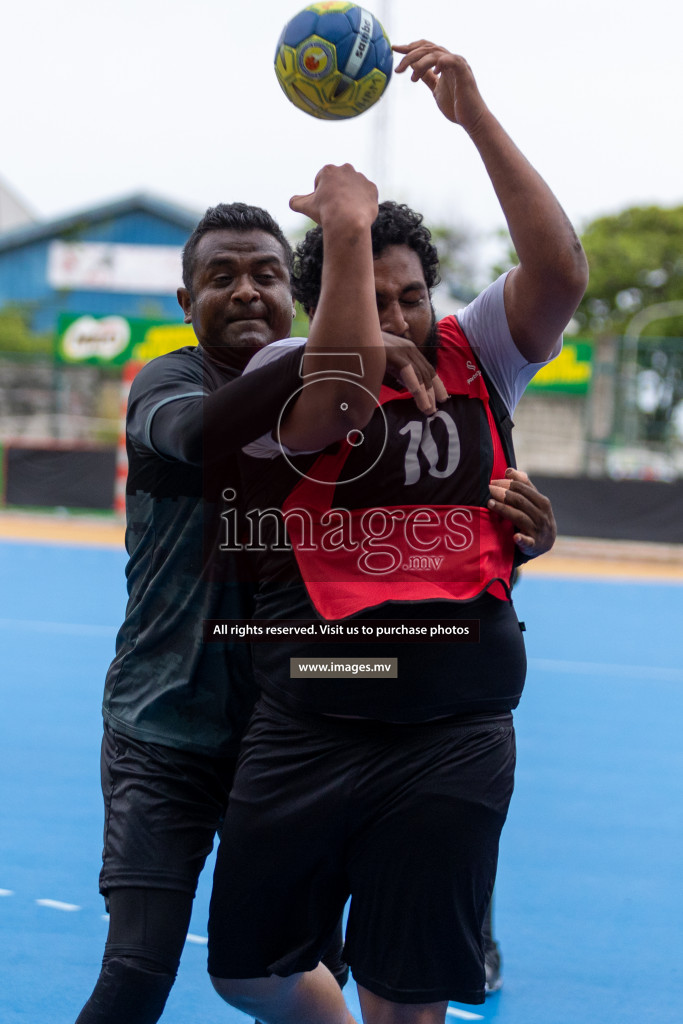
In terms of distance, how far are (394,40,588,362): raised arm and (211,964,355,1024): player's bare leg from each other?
1.32 m

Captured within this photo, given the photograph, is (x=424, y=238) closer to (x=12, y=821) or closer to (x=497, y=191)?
(x=497, y=191)

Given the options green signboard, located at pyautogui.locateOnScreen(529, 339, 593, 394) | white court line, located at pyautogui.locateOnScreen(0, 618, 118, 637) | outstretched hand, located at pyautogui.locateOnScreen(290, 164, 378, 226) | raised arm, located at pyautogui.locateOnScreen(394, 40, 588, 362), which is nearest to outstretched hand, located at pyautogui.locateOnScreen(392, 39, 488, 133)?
raised arm, located at pyautogui.locateOnScreen(394, 40, 588, 362)

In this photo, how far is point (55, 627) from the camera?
30.8ft

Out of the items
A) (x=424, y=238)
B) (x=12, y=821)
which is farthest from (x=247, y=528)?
(x=12, y=821)

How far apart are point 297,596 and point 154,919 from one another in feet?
2.40

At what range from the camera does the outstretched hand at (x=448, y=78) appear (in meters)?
1.98

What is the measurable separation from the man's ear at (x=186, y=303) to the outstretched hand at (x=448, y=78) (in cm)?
76

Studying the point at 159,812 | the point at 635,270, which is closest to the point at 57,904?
the point at 159,812

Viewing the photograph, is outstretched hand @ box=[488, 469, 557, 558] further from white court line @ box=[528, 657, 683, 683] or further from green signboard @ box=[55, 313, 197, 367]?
green signboard @ box=[55, 313, 197, 367]

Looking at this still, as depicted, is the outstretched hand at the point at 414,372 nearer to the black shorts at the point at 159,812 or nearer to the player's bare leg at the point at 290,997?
the black shorts at the point at 159,812

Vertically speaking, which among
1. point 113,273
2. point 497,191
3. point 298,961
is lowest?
point 298,961

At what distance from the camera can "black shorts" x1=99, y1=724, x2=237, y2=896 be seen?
230 cm

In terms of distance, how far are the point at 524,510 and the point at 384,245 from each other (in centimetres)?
55

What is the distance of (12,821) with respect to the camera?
4688 millimetres
